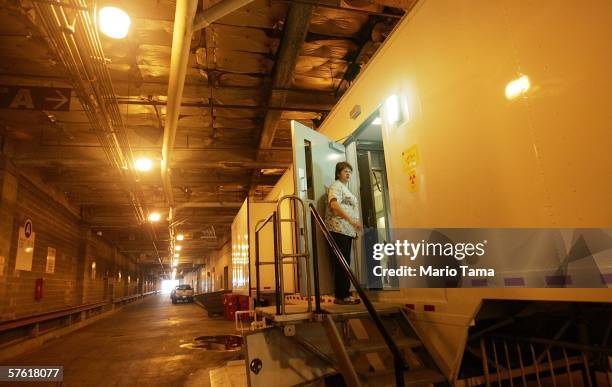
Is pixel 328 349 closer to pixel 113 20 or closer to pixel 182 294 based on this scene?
pixel 113 20

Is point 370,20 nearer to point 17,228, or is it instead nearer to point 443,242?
point 443,242

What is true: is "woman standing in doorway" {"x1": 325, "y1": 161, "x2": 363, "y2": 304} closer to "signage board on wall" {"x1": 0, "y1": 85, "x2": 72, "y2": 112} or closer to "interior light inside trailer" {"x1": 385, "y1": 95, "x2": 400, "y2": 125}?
"interior light inside trailer" {"x1": 385, "y1": 95, "x2": 400, "y2": 125}

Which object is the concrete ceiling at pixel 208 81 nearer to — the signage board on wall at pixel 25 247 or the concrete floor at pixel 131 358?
the signage board on wall at pixel 25 247

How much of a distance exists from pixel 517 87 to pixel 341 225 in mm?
2131

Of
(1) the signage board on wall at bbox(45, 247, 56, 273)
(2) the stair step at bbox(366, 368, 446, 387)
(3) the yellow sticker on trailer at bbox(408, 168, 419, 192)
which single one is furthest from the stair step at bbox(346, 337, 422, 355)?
(1) the signage board on wall at bbox(45, 247, 56, 273)

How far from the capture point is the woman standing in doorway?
3.79 m

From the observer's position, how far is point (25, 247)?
854cm

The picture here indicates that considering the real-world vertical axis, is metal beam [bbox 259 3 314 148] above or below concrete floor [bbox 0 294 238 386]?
above

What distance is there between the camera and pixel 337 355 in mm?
2746

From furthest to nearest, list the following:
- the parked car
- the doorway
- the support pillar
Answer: the parked car
the support pillar
the doorway

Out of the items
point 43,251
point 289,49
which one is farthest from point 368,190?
point 43,251

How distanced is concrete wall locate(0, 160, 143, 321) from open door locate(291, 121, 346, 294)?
6.92m

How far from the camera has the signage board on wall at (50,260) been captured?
10.3 metres

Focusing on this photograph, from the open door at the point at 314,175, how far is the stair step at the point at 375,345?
1.02 meters
